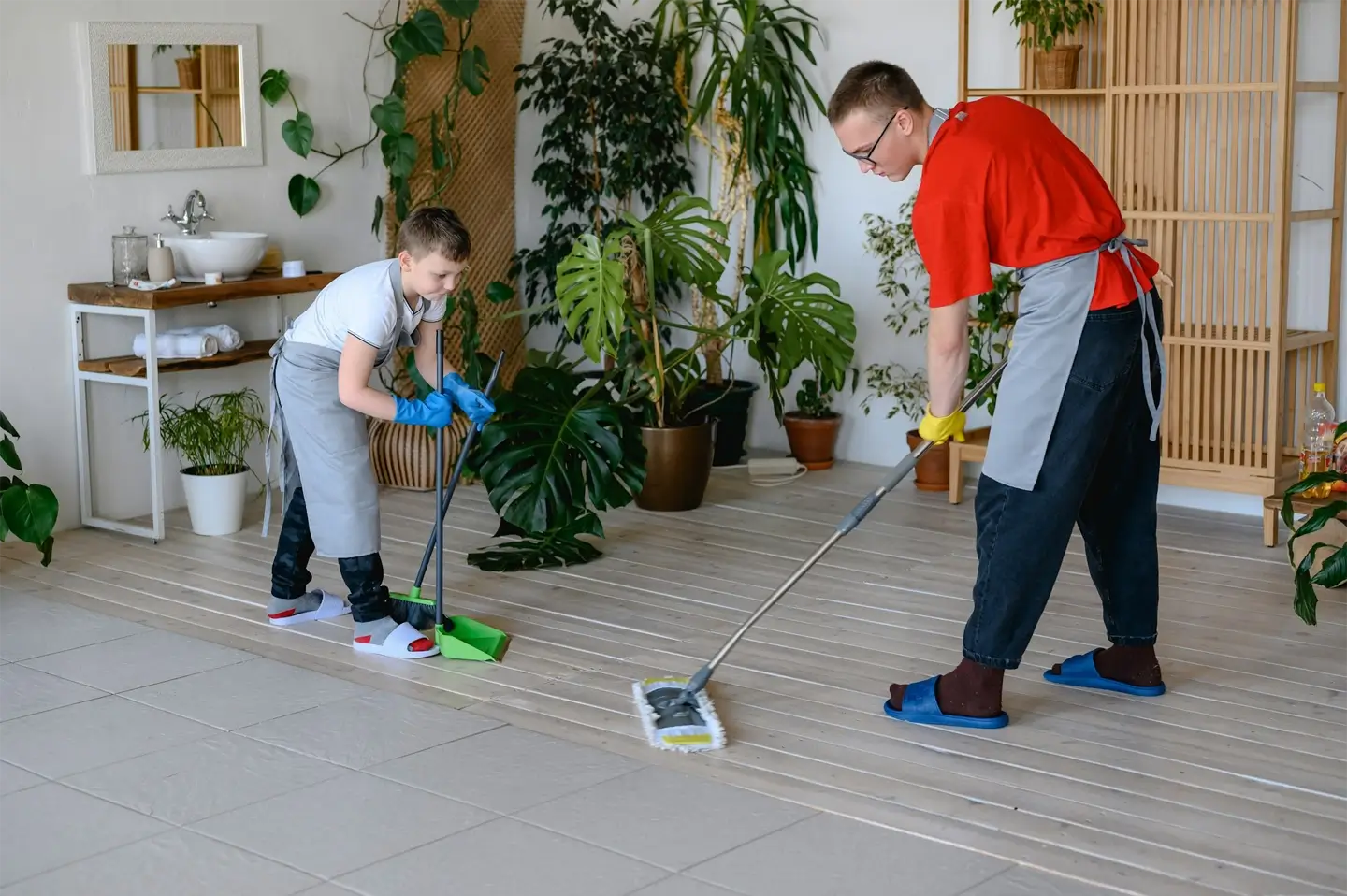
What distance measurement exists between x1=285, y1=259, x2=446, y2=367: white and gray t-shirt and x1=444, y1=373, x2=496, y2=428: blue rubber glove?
0.61ft

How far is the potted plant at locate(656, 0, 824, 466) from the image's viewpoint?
6125 millimetres

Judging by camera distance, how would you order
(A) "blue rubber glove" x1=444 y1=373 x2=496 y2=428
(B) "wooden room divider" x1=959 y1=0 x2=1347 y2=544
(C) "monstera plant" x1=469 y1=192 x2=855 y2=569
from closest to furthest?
(A) "blue rubber glove" x1=444 y1=373 x2=496 y2=428 < (C) "monstera plant" x1=469 y1=192 x2=855 y2=569 < (B) "wooden room divider" x1=959 y1=0 x2=1347 y2=544

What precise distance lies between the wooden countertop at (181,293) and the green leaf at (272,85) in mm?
738

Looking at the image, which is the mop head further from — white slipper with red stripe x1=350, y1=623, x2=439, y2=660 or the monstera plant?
the monstera plant

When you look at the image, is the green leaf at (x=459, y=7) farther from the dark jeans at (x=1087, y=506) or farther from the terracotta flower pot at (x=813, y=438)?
the dark jeans at (x=1087, y=506)

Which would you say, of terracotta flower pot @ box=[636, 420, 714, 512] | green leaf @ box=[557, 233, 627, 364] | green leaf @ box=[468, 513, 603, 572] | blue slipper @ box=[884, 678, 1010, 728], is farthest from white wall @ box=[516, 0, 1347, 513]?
blue slipper @ box=[884, 678, 1010, 728]

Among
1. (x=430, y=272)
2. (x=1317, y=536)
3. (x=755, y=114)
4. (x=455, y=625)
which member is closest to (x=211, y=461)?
(x=455, y=625)

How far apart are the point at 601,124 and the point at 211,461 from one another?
2208 millimetres

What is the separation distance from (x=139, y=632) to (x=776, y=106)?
332 centimetres

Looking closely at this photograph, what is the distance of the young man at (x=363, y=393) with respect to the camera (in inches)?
147

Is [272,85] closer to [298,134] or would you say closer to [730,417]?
[298,134]

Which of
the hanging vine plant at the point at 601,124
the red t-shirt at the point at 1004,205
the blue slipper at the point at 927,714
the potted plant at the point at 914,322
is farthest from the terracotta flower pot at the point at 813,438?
the red t-shirt at the point at 1004,205

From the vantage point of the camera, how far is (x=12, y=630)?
4.16m

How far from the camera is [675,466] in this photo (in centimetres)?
544
